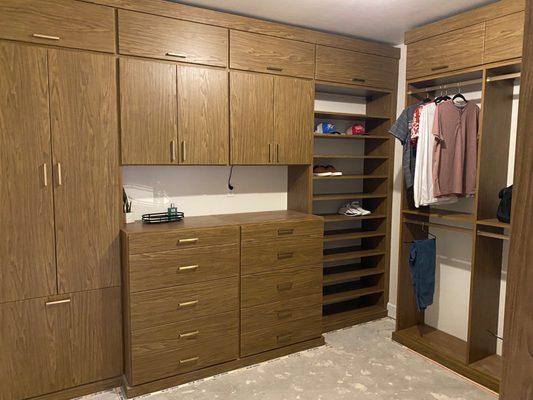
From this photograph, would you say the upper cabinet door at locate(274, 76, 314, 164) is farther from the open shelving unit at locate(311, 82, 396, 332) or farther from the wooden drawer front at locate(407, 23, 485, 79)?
the wooden drawer front at locate(407, 23, 485, 79)

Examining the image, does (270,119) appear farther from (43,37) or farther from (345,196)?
(43,37)

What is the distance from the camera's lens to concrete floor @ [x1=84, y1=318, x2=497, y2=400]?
2.46 metres

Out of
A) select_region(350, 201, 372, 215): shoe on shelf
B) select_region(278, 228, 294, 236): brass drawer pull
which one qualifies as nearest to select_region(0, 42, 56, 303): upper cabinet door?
select_region(278, 228, 294, 236): brass drawer pull

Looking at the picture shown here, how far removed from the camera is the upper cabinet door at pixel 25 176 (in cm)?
213

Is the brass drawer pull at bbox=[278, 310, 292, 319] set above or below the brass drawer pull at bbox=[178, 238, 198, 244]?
below

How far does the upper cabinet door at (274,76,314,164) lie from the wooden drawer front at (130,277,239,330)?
3.55 ft

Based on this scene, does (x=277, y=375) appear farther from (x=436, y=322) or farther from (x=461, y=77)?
(x=461, y=77)

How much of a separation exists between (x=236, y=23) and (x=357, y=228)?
2206mm

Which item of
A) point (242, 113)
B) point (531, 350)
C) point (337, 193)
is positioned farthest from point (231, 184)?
point (531, 350)

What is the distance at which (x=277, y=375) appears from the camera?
2688mm

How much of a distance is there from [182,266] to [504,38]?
2.54m

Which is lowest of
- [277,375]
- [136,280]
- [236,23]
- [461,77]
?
[277,375]

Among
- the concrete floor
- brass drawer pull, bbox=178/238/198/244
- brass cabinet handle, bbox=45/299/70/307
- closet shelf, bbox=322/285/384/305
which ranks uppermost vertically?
brass drawer pull, bbox=178/238/198/244

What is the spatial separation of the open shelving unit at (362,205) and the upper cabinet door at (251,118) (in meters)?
0.67
